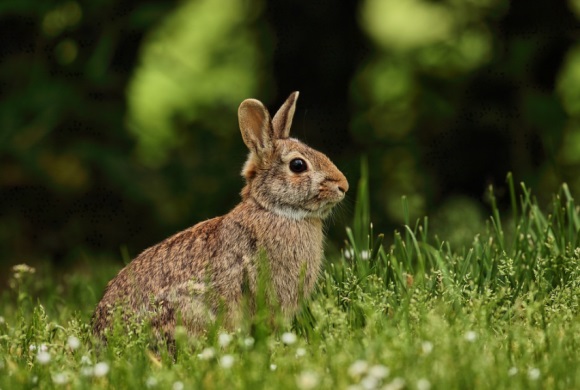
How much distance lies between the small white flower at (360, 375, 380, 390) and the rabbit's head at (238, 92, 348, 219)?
1754 mm

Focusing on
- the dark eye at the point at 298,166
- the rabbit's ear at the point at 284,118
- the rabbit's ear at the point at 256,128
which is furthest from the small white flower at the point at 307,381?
the rabbit's ear at the point at 284,118

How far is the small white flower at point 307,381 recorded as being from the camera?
3.16 meters

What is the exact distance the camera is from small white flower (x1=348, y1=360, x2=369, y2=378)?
3350mm

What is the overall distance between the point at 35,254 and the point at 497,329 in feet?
16.9

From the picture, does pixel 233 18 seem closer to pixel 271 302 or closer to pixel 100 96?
pixel 100 96

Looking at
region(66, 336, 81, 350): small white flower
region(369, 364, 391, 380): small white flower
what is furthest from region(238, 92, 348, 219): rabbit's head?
region(369, 364, 391, 380): small white flower

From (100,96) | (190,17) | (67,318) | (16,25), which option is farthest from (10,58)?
(67,318)

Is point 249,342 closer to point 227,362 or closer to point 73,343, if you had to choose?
point 227,362

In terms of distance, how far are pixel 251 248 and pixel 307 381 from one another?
1800 mm

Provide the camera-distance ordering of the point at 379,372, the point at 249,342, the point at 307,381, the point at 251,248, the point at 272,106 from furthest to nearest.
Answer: the point at 272,106, the point at 251,248, the point at 249,342, the point at 379,372, the point at 307,381

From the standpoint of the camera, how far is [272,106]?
8.48 meters

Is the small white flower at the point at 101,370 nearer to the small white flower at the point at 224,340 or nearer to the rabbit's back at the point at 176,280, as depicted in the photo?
the small white flower at the point at 224,340

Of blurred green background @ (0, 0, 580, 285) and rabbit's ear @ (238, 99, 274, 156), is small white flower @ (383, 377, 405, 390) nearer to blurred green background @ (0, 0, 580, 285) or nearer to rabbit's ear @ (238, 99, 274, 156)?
rabbit's ear @ (238, 99, 274, 156)

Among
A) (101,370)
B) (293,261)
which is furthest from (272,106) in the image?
(101,370)
